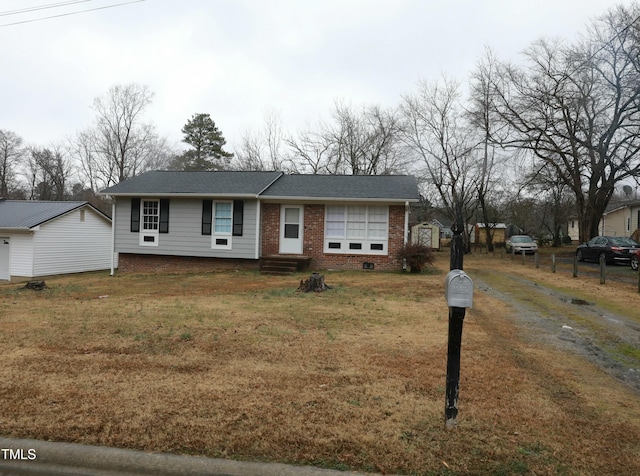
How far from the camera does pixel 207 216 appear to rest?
58.6ft

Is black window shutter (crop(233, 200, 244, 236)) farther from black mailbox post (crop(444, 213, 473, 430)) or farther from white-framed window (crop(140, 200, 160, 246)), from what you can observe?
black mailbox post (crop(444, 213, 473, 430))

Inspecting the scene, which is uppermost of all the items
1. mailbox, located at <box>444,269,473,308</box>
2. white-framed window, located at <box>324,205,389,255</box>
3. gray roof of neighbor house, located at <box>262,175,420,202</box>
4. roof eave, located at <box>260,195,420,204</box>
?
gray roof of neighbor house, located at <box>262,175,420,202</box>

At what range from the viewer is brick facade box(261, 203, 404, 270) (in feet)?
55.7

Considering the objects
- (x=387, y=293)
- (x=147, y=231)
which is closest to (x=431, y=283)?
(x=387, y=293)

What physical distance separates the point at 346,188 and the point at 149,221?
27.8 feet

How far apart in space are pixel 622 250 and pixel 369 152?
798 inches

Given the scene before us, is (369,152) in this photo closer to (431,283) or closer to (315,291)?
(431,283)

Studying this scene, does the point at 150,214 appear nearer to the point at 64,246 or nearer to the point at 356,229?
the point at 356,229

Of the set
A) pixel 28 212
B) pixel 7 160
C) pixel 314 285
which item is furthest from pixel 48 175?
pixel 314 285

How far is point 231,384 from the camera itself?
4207 millimetres

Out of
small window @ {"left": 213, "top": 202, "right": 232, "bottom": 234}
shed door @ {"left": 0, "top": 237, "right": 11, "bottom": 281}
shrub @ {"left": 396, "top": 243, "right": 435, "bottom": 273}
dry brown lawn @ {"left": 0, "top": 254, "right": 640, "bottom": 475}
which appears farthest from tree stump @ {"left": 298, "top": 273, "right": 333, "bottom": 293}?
shed door @ {"left": 0, "top": 237, "right": 11, "bottom": 281}

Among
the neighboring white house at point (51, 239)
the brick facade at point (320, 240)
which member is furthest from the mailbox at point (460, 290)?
the neighboring white house at point (51, 239)

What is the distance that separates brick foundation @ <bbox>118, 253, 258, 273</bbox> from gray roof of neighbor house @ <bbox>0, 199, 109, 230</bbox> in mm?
6953

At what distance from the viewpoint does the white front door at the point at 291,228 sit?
17594 millimetres
